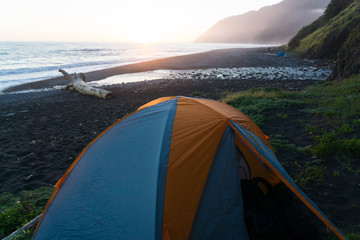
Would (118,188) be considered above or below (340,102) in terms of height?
below

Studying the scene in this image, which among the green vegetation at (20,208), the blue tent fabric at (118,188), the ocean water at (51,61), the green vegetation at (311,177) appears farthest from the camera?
the ocean water at (51,61)

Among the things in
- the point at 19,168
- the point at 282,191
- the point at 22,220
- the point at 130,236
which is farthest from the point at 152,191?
the point at 19,168

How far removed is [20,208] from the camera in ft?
11.9

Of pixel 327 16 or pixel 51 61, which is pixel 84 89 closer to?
pixel 51 61

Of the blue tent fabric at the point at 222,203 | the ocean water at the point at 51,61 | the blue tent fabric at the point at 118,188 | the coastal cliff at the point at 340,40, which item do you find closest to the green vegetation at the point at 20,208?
the blue tent fabric at the point at 118,188

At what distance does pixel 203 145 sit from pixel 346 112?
5.46m

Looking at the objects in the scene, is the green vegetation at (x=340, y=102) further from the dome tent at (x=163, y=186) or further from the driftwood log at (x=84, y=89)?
the driftwood log at (x=84, y=89)

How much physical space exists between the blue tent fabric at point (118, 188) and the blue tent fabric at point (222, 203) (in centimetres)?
59

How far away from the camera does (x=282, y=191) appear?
11.1 feet

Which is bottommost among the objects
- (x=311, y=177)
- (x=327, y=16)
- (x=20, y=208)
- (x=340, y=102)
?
(x=20, y=208)

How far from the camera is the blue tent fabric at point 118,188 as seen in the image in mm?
2463

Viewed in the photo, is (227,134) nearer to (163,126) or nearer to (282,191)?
(163,126)

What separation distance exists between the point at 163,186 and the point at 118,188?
632 millimetres

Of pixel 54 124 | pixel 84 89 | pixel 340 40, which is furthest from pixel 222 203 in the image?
pixel 340 40
